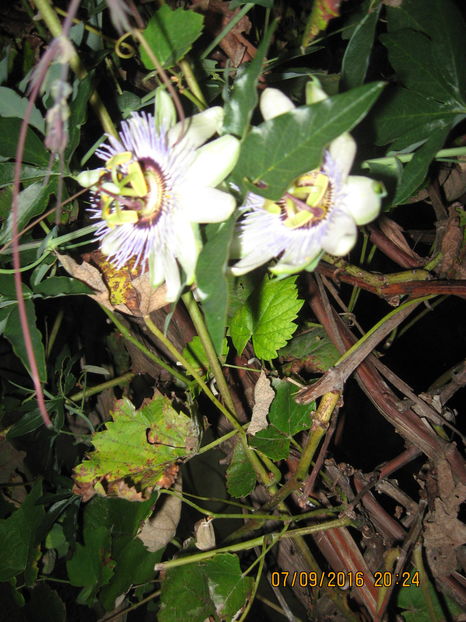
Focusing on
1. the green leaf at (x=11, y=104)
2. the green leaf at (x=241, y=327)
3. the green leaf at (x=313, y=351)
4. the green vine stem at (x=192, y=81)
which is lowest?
the green leaf at (x=313, y=351)

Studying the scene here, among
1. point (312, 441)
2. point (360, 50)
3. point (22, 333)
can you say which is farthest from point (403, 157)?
point (22, 333)

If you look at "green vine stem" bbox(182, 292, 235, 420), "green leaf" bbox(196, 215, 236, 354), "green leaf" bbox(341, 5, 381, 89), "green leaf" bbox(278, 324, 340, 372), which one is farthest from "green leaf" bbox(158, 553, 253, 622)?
"green leaf" bbox(341, 5, 381, 89)

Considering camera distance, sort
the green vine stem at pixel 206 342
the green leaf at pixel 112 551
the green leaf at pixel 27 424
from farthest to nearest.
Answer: the green leaf at pixel 112 551 → the green leaf at pixel 27 424 → the green vine stem at pixel 206 342

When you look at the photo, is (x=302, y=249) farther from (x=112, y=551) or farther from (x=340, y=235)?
(x=112, y=551)

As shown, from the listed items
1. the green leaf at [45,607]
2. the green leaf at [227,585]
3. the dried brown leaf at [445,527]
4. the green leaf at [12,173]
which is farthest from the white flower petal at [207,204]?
the green leaf at [45,607]

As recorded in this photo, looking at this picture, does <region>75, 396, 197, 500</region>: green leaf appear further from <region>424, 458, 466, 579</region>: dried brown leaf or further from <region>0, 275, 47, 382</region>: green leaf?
<region>424, 458, 466, 579</region>: dried brown leaf

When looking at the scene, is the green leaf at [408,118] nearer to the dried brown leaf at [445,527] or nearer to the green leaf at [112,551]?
the dried brown leaf at [445,527]
